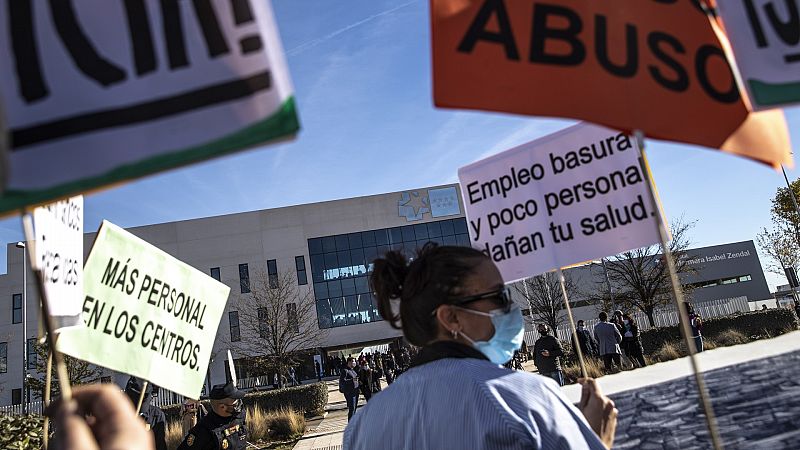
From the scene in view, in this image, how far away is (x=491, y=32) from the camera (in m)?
1.95

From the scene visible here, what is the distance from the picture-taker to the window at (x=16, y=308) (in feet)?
149

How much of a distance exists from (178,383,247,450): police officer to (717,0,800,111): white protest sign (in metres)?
4.69

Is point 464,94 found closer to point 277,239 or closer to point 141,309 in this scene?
point 141,309

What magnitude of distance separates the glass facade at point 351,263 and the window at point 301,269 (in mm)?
690

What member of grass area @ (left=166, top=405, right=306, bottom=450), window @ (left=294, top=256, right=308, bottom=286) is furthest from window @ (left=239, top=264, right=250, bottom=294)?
grass area @ (left=166, top=405, right=306, bottom=450)

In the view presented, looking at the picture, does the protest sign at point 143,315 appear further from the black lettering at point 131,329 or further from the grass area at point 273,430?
the grass area at point 273,430

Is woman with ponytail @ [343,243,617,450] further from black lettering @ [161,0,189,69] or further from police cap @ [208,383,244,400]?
police cap @ [208,383,244,400]

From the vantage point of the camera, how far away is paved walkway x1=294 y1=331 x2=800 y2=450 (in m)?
3.06

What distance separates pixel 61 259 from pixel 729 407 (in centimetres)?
407

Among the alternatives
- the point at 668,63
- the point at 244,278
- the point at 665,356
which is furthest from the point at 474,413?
the point at 244,278

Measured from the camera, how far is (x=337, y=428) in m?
16.1

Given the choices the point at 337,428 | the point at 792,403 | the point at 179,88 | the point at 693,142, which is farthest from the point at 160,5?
the point at 337,428

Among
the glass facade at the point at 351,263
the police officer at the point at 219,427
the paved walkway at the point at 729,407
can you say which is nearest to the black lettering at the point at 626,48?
the paved walkway at the point at 729,407

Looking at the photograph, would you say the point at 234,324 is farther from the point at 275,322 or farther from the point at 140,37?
the point at 140,37
